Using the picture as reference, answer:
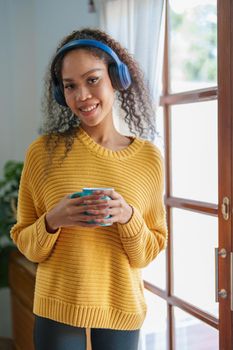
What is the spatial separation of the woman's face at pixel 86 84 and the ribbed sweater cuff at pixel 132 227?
260mm

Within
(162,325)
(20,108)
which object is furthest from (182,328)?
(20,108)

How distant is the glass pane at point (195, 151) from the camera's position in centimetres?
157

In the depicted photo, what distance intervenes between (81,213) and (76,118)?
0.35 meters

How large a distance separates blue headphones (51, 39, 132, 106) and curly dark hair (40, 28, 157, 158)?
0.01 m

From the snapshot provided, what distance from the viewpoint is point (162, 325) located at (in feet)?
6.20

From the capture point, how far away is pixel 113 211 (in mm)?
1009

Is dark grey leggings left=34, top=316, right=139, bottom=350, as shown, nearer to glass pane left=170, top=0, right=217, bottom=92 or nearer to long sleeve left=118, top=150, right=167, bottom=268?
long sleeve left=118, top=150, right=167, bottom=268

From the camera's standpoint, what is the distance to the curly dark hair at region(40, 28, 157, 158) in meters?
1.15

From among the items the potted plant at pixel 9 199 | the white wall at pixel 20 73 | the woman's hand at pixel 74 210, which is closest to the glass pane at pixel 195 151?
the woman's hand at pixel 74 210

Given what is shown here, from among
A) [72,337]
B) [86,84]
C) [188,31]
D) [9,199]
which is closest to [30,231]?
[72,337]

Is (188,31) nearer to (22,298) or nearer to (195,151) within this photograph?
(195,151)

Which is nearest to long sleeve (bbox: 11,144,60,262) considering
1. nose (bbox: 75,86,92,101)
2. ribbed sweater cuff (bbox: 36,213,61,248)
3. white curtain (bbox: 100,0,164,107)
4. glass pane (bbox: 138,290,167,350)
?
ribbed sweater cuff (bbox: 36,213,61,248)

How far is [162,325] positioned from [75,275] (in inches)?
37.2

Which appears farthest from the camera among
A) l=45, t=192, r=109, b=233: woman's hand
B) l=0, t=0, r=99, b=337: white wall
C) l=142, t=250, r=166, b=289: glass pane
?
l=0, t=0, r=99, b=337: white wall
